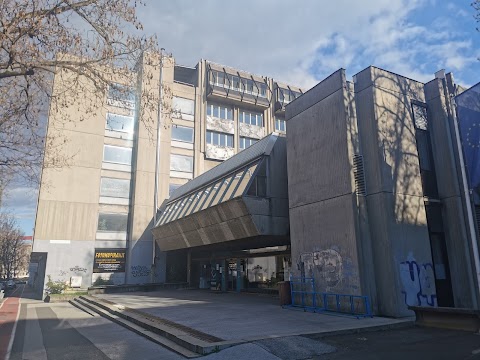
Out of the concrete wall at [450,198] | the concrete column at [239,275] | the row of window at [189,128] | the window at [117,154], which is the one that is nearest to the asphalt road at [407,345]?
the concrete wall at [450,198]

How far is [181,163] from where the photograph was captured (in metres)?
38.6

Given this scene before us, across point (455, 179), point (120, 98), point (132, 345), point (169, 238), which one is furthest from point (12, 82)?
point (169, 238)

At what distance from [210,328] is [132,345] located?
226 cm

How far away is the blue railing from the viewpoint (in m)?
12.9

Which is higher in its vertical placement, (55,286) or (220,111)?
(220,111)

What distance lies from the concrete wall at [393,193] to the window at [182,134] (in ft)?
85.7

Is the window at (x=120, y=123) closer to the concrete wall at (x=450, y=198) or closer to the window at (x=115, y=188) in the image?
the window at (x=115, y=188)

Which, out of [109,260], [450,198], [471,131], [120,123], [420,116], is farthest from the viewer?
[120,123]

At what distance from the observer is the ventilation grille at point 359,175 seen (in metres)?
14.2

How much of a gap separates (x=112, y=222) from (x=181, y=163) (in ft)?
29.8

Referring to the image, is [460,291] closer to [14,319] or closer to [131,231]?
[14,319]

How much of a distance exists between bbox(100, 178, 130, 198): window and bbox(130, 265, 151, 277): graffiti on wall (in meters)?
6.89

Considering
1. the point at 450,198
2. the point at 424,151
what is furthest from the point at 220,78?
the point at 450,198

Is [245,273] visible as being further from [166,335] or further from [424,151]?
[166,335]
